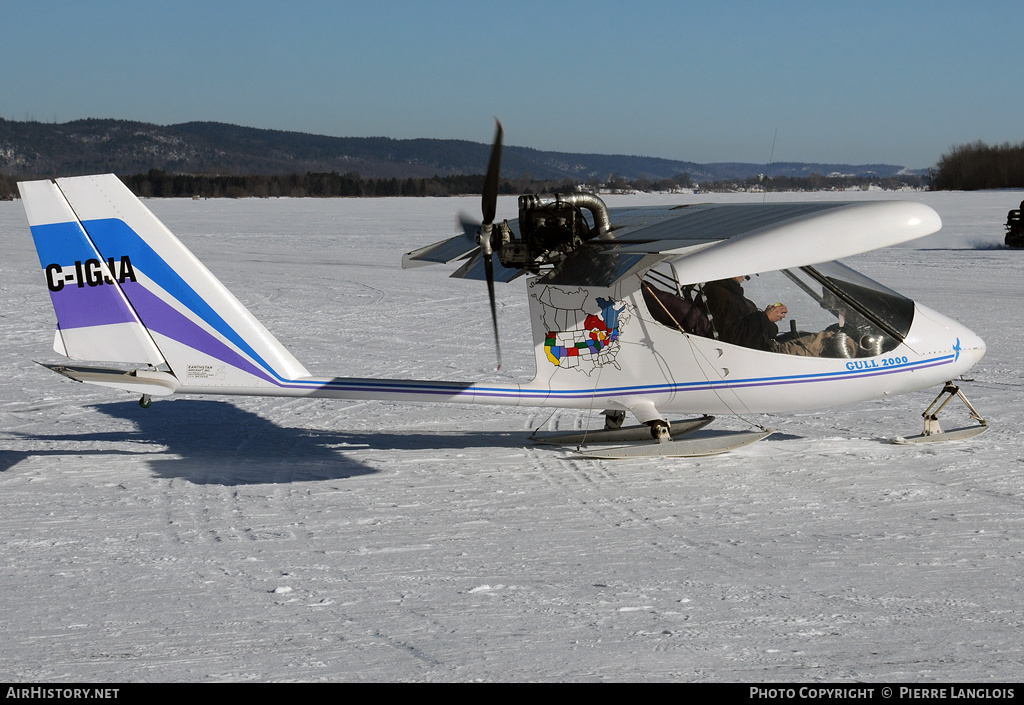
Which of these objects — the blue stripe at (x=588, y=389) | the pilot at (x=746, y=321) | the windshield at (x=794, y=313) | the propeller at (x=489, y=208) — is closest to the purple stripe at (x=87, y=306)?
the blue stripe at (x=588, y=389)

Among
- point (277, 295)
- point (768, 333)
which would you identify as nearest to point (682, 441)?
point (768, 333)

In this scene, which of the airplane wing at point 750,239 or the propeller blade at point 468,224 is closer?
the airplane wing at point 750,239

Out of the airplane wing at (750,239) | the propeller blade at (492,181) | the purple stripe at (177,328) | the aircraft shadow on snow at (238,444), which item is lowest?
the aircraft shadow on snow at (238,444)

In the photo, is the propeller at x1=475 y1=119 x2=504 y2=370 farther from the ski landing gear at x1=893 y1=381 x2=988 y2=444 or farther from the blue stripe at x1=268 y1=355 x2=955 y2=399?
the ski landing gear at x1=893 y1=381 x2=988 y2=444

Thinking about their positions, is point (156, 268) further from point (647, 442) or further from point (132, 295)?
point (647, 442)

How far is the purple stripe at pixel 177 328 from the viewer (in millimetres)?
8930

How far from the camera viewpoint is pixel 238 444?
10406 mm

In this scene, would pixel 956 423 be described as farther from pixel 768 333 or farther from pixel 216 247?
pixel 216 247

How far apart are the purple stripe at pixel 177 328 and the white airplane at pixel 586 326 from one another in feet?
0.04

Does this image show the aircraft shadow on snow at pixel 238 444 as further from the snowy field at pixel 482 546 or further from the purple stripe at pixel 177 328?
the purple stripe at pixel 177 328

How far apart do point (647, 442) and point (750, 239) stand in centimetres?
305

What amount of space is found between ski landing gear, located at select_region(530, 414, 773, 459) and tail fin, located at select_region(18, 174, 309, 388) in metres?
3.06

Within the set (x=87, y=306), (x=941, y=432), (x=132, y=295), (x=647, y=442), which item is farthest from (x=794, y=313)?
(x=87, y=306)
